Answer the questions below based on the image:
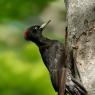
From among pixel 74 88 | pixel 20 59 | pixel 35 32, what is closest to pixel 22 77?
pixel 20 59

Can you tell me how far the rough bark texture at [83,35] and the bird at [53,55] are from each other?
187 millimetres

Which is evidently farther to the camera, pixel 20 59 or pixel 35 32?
pixel 35 32

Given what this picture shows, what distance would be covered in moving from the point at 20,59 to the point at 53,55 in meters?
0.36

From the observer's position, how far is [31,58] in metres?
6.65

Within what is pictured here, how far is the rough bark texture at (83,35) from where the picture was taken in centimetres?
586

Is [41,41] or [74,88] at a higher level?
[41,41]

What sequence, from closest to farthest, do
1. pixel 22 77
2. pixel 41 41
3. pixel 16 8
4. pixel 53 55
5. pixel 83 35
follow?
1. pixel 83 35
2. pixel 22 77
3. pixel 53 55
4. pixel 16 8
5. pixel 41 41

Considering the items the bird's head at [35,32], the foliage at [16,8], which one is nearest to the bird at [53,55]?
the bird's head at [35,32]

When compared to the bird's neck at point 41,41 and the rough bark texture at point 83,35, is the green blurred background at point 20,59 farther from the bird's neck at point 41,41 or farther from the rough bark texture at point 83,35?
the rough bark texture at point 83,35

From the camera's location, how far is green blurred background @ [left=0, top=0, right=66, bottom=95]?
6273 millimetres

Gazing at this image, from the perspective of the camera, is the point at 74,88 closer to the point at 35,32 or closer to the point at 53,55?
the point at 53,55

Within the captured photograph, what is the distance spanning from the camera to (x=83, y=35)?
5.94 m

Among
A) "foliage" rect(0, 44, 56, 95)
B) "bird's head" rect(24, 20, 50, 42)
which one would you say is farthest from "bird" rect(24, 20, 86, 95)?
"foliage" rect(0, 44, 56, 95)

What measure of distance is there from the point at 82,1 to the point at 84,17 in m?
0.16
